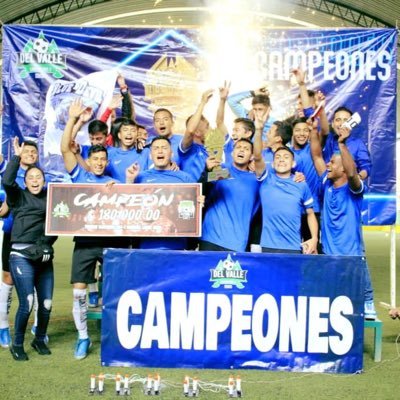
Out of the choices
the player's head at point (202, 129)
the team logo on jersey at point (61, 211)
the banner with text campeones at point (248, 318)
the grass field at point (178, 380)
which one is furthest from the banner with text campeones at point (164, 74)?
the grass field at point (178, 380)

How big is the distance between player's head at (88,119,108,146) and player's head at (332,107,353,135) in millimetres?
2481

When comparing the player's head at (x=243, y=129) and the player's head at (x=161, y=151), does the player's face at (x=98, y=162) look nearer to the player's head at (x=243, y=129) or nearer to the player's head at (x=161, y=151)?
the player's head at (x=161, y=151)

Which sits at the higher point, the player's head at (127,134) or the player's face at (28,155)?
the player's head at (127,134)

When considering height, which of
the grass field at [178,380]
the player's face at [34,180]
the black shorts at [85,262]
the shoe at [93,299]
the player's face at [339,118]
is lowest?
the grass field at [178,380]

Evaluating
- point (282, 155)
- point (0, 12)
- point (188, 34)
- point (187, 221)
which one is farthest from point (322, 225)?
point (0, 12)

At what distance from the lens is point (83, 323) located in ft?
16.9

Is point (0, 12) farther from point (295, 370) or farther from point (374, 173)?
point (295, 370)

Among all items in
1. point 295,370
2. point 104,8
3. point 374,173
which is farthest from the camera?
point 104,8

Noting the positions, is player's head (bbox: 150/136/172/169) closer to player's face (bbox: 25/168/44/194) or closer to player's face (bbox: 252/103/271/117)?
player's face (bbox: 25/168/44/194)

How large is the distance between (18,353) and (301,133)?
3.58 m

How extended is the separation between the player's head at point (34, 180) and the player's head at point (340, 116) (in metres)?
3.17

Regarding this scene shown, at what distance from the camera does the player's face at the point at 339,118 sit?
6.35 metres

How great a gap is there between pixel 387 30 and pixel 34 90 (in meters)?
4.01

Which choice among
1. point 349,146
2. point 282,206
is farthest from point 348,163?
point 349,146
